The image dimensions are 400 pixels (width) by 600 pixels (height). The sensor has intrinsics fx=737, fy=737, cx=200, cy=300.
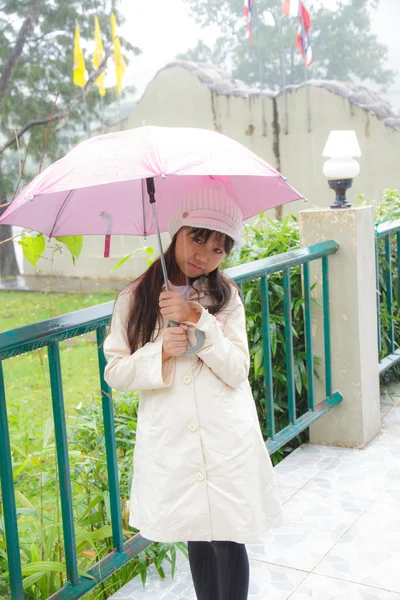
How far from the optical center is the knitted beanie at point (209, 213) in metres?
1.63

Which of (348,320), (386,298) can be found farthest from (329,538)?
(386,298)

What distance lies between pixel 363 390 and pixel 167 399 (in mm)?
→ 1851

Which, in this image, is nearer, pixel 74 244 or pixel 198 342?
pixel 198 342

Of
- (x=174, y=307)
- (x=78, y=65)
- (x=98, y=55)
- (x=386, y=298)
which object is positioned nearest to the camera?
(x=174, y=307)

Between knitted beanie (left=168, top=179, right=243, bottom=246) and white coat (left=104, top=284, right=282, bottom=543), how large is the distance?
18 cm

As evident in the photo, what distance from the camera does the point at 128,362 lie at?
165cm

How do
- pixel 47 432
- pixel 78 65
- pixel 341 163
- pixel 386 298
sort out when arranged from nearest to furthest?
pixel 47 432 < pixel 341 163 < pixel 386 298 < pixel 78 65

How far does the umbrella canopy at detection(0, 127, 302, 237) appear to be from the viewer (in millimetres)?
1399

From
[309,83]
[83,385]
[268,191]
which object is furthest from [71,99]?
[268,191]

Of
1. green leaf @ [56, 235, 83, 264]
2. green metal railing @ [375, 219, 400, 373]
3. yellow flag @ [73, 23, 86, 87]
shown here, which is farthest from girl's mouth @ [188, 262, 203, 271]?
yellow flag @ [73, 23, 86, 87]

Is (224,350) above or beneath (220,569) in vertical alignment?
above

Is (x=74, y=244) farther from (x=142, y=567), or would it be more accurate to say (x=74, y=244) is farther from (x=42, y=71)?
(x=42, y=71)

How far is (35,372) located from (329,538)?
5.97m

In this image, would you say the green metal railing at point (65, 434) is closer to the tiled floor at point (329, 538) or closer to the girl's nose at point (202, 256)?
the tiled floor at point (329, 538)
